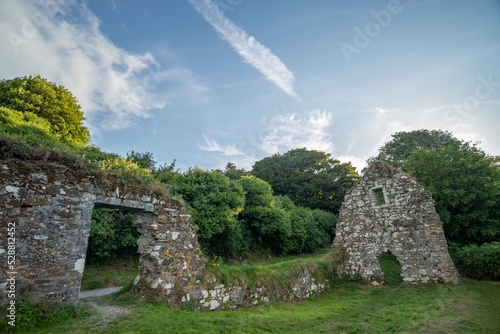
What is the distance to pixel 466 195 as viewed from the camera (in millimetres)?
14047

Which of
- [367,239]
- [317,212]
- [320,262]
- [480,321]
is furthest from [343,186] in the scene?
[480,321]

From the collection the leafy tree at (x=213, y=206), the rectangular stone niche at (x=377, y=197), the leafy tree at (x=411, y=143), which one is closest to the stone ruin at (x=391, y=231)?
the rectangular stone niche at (x=377, y=197)

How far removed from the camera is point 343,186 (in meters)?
29.7

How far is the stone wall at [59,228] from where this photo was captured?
4898 mm

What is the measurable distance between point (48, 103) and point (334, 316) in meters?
24.9

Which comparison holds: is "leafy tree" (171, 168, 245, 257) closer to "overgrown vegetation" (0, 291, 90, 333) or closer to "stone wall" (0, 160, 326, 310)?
"stone wall" (0, 160, 326, 310)

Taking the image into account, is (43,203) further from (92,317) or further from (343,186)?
(343,186)

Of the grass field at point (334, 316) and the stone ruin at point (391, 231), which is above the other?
the stone ruin at point (391, 231)

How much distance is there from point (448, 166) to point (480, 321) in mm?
12464

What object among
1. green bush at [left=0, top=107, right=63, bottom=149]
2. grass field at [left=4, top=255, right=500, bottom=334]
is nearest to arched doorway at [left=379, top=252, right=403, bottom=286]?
grass field at [left=4, top=255, right=500, bottom=334]

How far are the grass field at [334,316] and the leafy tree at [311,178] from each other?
63.9 feet

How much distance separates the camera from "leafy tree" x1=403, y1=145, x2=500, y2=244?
1366 cm

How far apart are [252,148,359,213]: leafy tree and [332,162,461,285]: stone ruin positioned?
15.8m

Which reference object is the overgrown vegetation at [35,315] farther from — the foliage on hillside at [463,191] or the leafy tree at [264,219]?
the foliage on hillside at [463,191]
